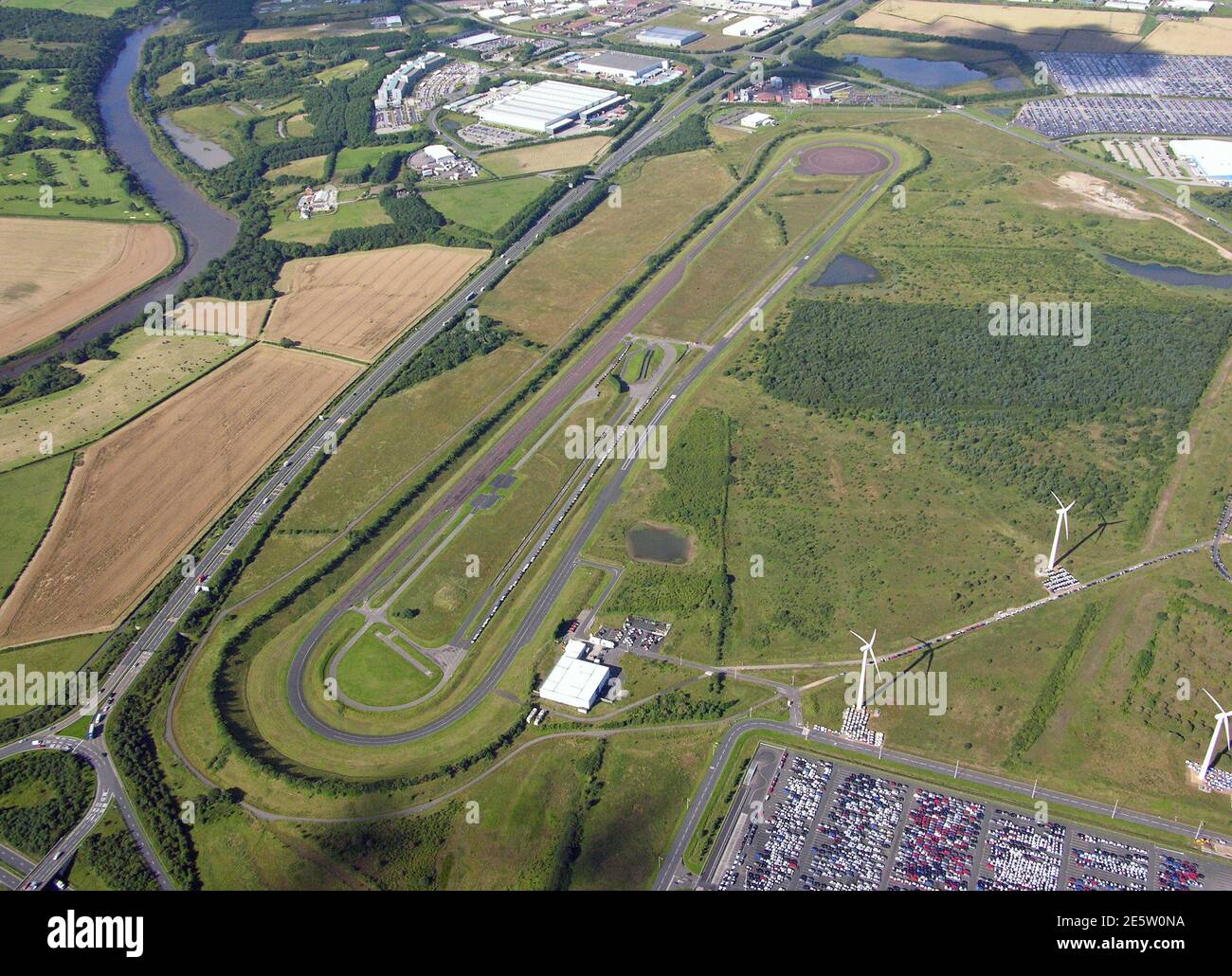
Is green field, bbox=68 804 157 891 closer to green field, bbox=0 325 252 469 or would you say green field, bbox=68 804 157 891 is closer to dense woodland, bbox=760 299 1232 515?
green field, bbox=0 325 252 469

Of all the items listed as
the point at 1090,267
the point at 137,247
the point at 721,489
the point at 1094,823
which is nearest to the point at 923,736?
the point at 1094,823

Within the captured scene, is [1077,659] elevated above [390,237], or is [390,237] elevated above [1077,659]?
[390,237]

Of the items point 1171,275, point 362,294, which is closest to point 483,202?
point 362,294

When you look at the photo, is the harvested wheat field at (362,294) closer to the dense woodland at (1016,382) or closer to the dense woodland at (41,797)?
the dense woodland at (1016,382)

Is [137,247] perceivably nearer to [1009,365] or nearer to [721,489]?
[721,489]

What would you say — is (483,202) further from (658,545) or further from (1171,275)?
(1171,275)
